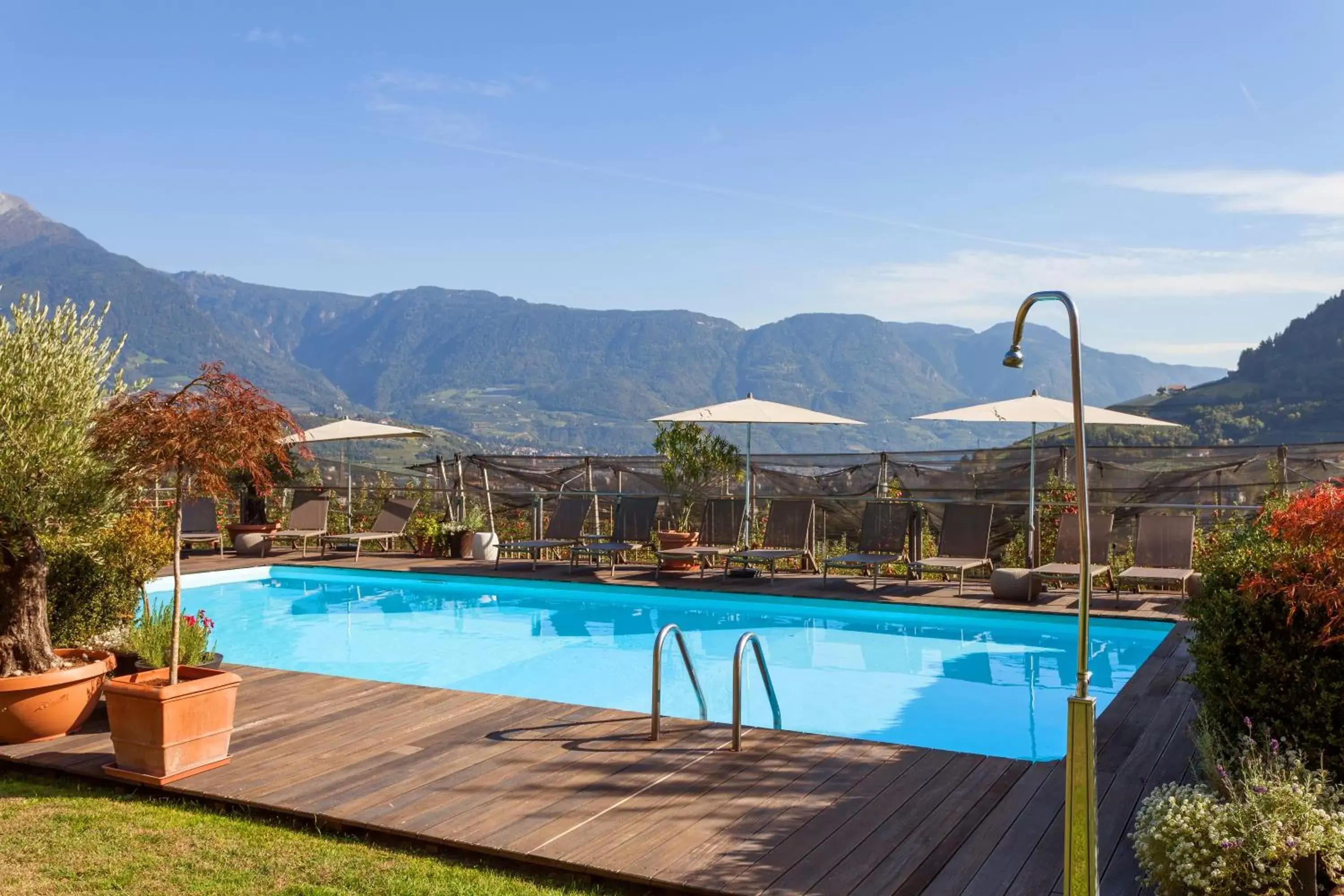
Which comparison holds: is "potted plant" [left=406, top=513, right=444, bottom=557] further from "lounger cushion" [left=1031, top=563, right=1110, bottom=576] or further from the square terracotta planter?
the square terracotta planter

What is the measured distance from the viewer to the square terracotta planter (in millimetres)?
4582

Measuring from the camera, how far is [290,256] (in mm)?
89812

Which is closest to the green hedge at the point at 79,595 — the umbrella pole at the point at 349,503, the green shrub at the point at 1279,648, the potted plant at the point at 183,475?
the potted plant at the point at 183,475

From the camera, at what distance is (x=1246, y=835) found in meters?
3.12

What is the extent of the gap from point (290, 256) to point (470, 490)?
271 ft

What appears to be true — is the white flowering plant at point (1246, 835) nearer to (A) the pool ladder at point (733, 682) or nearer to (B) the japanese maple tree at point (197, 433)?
(A) the pool ladder at point (733, 682)

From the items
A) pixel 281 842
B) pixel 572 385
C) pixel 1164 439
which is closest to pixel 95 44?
pixel 281 842

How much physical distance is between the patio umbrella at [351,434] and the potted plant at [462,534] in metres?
1.19

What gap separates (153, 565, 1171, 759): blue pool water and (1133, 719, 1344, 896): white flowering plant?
2.90 meters

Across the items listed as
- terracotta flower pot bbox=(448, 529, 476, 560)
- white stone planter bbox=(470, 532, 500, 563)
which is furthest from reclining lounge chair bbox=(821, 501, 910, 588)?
terracotta flower pot bbox=(448, 529, 476, 560)

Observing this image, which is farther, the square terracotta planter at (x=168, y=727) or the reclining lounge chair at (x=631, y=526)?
the reclining lounge chair at (x=631, y=526)

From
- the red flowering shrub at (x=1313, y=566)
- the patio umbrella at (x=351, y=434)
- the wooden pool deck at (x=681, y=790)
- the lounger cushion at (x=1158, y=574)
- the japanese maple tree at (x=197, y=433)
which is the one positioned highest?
the patio umbrella at (x=351, y=434)

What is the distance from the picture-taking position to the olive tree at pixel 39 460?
199 inches

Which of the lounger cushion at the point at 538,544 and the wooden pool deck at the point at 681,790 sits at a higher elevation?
the lounger cushion at the point at 538,544
